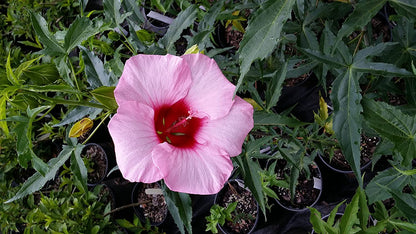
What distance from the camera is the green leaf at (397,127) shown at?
2.58ft

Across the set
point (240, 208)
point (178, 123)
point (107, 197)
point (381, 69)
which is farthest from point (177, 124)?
point (107, 197)

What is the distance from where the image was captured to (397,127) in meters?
0.79

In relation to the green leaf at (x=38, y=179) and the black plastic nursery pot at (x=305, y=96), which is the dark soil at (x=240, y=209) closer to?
the black plastic nursery pot at (x=305, y=96)

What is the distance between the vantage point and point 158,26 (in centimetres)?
193

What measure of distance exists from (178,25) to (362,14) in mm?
481

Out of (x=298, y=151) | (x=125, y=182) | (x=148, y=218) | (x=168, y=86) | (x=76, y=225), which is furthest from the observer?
(x=125, y=182)

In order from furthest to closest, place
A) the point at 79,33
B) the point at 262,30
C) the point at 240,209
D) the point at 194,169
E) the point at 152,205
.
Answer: the point at 152,205 → the point at 240,209 → the point at 79,33 → the point at 194,169 → the point at 262,30

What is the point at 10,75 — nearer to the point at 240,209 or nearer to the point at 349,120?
the point at 349,120

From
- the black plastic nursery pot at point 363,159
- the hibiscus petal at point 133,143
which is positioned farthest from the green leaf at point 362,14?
the black plastic nursery pot at point 363,159

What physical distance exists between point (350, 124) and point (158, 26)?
141cm

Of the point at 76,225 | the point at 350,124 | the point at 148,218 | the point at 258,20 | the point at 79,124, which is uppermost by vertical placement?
the point at 258,20

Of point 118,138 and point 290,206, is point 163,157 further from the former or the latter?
point 290,206

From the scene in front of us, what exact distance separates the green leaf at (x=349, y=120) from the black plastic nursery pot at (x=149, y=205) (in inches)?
45.0

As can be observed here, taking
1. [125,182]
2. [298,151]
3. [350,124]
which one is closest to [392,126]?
[350,124]
